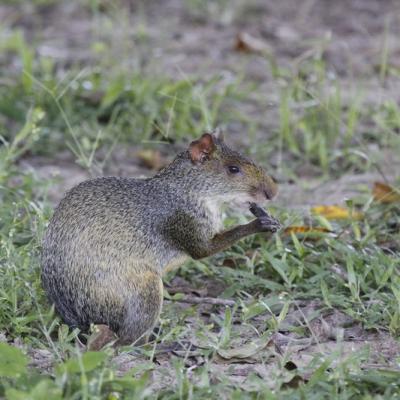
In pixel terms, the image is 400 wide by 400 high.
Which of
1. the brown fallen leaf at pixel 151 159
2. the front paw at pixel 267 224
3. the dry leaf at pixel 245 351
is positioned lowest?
the brown fallen leaf at pixel 151 159

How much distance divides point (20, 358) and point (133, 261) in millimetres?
920

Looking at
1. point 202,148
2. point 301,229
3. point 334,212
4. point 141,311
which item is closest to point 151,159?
point 334,212

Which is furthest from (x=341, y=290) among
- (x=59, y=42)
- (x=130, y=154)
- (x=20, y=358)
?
(x=59, y=42)

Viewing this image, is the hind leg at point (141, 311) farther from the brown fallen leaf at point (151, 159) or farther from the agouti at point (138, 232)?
the brown fallen leaf at point (151, 159)

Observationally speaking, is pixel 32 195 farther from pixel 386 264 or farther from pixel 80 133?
pixel 386 264

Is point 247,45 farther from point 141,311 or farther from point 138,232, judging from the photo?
point 141,311

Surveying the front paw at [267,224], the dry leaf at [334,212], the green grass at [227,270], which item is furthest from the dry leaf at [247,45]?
the front paw at [267,224]

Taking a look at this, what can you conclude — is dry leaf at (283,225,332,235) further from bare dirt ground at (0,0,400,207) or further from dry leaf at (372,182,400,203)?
bare dirt ground at (0,0,400,207)

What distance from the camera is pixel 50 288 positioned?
4531 mm

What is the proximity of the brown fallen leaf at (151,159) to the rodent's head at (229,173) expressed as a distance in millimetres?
2072

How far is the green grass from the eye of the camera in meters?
3.91

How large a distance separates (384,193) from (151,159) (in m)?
1.82

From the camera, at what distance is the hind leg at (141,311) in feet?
14.8

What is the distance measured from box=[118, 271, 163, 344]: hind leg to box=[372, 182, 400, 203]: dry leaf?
1.84m
